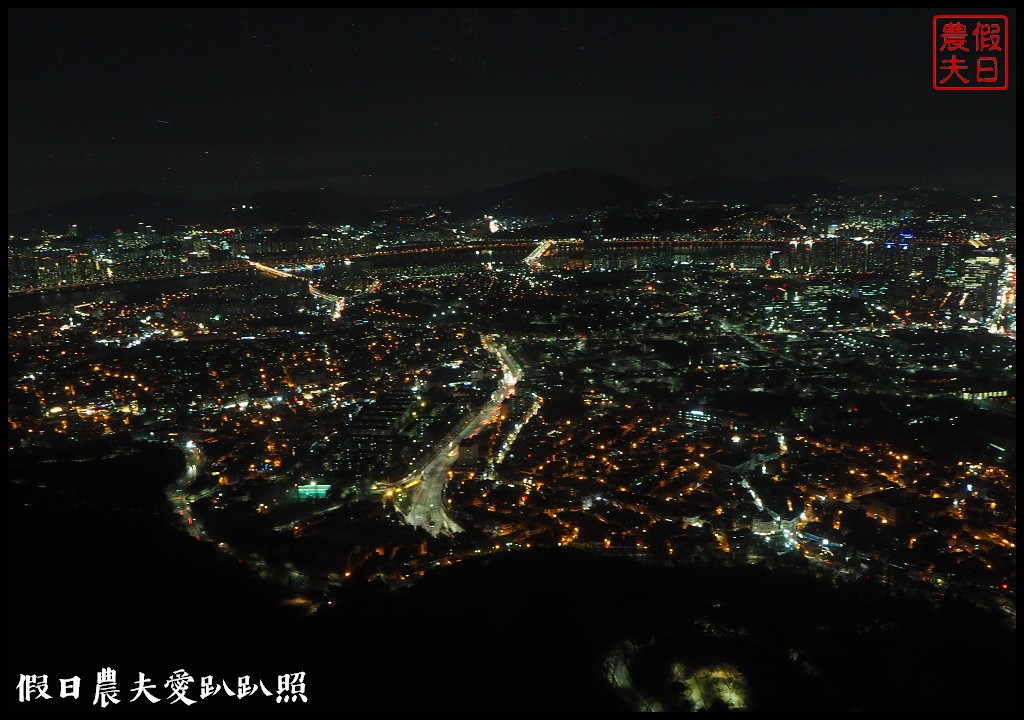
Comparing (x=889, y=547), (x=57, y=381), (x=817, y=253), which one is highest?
(x=817, y=253)

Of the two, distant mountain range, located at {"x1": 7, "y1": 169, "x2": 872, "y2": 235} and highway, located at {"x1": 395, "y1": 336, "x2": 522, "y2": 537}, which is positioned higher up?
distant mountain range, located at {"x1": 7, "y1": 169, "x2": 872, "y2": 235}

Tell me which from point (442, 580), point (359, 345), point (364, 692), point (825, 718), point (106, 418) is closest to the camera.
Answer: point (825, 718)

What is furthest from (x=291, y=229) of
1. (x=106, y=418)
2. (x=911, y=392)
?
(x=911, y=392)

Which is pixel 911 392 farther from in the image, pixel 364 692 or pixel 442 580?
pixel 364 692

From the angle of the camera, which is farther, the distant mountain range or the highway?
the distant mountain range

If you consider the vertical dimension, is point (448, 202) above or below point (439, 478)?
above
